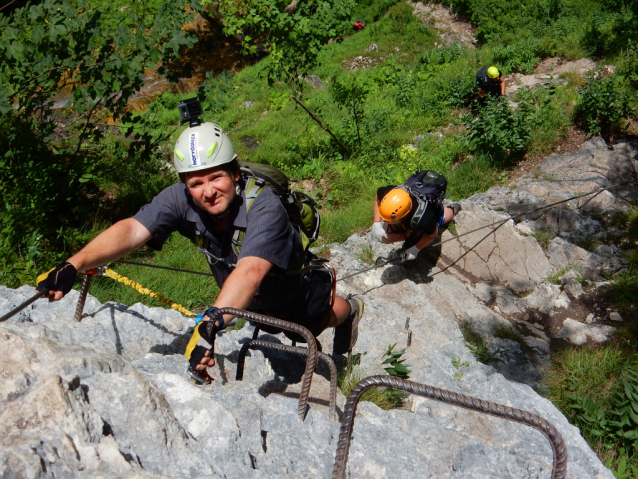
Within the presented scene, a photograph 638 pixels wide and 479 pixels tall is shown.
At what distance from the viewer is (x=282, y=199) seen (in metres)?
2.74

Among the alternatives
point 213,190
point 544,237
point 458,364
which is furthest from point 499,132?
point 213,190

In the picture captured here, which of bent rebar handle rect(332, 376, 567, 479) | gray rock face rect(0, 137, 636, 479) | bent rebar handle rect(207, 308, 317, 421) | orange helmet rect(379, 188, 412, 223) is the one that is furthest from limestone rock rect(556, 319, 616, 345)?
bent rebar handle rect(332, 376, 567, 479)

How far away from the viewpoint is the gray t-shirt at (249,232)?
2.42 meters

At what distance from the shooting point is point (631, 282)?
515 centimetres

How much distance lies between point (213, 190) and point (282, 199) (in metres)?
0.40

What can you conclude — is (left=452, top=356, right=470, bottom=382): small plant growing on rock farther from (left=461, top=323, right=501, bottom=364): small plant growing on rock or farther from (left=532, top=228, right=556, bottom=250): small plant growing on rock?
(left=532, top=228, right=556, bottom=250): small plant growing on rock

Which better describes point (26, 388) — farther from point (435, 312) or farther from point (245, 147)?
point (245, 147)

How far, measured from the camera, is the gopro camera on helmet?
2709 millimetres

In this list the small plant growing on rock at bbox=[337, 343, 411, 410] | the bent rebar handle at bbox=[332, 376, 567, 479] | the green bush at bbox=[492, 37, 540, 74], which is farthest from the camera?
the green bush at bbox=[492, 37, 540, 74]

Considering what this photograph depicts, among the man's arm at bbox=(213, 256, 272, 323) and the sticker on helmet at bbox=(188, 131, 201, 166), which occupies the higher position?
the sticker on helmet at bbox=(188, 131, 201, 166)

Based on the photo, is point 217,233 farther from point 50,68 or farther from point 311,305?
point 50,68

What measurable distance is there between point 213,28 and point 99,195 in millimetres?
10521

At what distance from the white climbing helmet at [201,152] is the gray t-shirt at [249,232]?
0.22m

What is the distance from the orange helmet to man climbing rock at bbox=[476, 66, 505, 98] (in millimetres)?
4808
